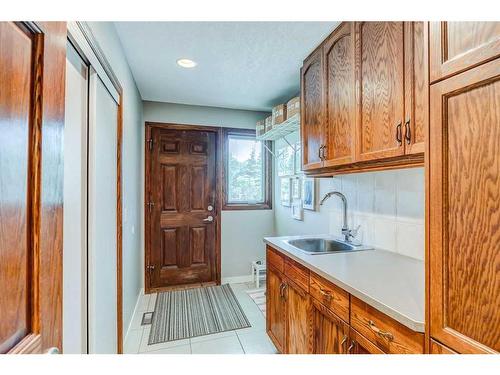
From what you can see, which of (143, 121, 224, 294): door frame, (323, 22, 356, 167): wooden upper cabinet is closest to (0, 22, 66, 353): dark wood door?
(323, 22, 356, 167): wooden upper cabinet

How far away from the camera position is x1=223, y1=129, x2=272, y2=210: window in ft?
11.2

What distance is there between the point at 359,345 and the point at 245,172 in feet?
8.73

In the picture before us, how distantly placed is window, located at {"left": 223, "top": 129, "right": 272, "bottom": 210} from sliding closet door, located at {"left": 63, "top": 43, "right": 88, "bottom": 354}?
2180 millimetres

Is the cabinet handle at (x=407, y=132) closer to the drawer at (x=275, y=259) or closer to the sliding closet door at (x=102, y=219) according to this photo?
the drawer at (x=275, y=259)

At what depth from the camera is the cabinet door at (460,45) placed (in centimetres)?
62

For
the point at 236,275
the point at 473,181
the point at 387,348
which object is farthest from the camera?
the point at 236,275

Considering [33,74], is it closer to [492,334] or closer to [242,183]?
[492,334]

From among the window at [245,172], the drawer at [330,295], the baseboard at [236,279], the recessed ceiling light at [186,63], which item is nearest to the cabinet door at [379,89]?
the drawer at [330,295]

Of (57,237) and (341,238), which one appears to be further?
(341,238)

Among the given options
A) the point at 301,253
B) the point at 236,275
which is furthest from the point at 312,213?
the point at 236,275

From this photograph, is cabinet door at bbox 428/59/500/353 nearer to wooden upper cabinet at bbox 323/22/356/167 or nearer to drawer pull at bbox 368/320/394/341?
drawer pull at bbox 368/320/394/341

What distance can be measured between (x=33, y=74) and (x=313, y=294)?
4.78 ft
